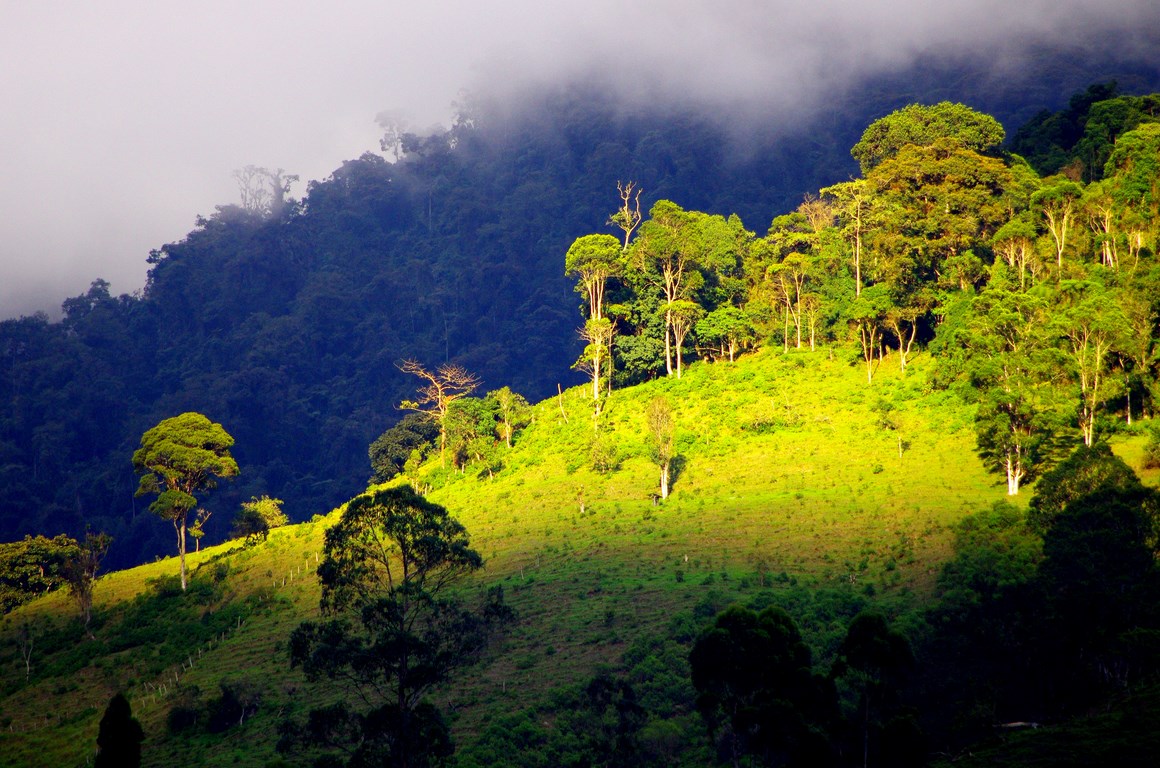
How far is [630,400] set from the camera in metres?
77.8

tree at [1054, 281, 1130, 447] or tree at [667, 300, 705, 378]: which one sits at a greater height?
tree at [667, 300, 705, 378]

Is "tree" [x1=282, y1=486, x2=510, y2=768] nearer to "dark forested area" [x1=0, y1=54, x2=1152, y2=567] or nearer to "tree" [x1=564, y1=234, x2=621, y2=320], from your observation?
"tree" [x1=564, y1=234, x2=621, y2=320]

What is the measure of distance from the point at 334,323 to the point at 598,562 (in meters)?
138

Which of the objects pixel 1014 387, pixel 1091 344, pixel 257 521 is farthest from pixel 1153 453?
pixel 257 521

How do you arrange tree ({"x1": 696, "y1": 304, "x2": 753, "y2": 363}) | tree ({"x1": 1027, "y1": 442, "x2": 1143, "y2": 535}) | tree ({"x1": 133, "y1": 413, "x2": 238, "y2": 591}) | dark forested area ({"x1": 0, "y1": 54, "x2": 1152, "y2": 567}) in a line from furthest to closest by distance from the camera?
dark forested area ({"x1": 0, "y1": 54, "x2": 1152, "y2": 567})
tree ({"x1": 696, "y1": 304, "x2": 753, "y2": 363})
tree ({"x1": 133, "y1": 413, "x2": 238, "y2": 591})
tree ({"x1": 1027, "y1": 442, "x2": 1143, "y2": 535})

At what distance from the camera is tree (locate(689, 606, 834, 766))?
101 ft

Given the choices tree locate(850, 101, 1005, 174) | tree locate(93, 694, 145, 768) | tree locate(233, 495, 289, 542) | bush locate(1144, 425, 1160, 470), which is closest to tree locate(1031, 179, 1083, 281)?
tree locate(850, 101, 1005, 174)

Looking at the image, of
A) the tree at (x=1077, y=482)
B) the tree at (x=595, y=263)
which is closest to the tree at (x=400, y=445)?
the tree at (x=595, y=263)

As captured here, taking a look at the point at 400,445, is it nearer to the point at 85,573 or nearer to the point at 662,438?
the point at 85,573

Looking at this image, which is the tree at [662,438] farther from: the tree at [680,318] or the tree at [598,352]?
the tree at [680,318]

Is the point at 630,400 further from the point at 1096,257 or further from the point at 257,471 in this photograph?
the point at 257,471

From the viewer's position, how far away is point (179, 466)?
2495 inches

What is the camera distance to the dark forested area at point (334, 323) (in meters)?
153

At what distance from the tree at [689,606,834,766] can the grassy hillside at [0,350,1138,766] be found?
8487 mm
